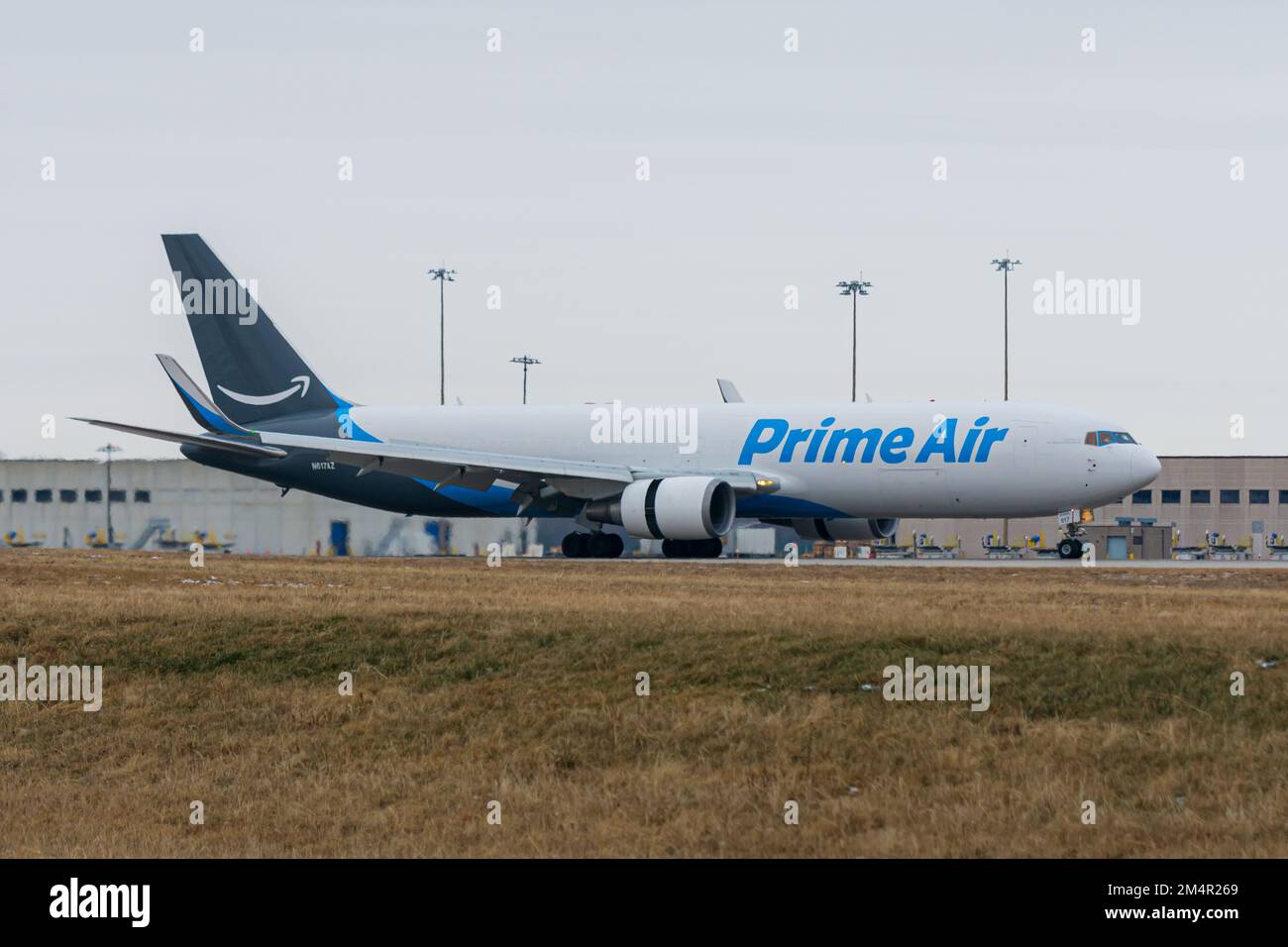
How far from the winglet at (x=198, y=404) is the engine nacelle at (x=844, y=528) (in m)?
19.5

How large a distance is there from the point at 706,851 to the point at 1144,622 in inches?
446

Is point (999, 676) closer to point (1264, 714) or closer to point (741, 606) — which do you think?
point (1264, 714)

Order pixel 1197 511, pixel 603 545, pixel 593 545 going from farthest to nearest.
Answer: pixel 1197 511
pixel 593 545
pixel 603 545

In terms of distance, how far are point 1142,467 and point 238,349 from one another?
104 feet

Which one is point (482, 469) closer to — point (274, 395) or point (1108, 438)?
point (274, 395)

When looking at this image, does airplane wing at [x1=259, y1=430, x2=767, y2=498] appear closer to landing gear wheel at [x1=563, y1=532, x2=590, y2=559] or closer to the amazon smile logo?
landing gear wheel at [x1=563, y1=532, x2=590, y2=559]

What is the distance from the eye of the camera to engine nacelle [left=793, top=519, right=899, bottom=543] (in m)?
53.7

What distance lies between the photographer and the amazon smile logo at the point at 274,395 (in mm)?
59625

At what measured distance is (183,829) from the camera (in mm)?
19359

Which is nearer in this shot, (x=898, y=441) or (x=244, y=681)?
(x=244, y=681)

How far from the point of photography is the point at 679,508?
48.2 metres

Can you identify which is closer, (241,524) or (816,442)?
(816,442)

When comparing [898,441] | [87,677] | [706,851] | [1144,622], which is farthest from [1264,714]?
[898,441]

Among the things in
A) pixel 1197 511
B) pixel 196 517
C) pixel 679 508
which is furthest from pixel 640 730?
pixel 1197 511
